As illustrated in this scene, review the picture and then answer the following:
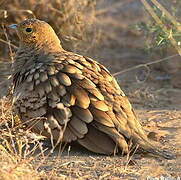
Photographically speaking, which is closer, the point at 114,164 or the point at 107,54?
the point at 114,164

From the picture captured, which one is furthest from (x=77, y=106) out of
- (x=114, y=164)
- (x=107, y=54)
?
(x=107, y=54)

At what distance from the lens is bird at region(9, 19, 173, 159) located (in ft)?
13.3

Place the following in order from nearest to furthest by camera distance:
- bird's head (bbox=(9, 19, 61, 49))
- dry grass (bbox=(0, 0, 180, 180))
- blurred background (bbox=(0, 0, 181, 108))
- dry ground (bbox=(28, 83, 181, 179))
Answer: dry grass (bbox=(0, 0, 180, 180)), dry ground (bbox=(28, 83, 181, 179)), bird's head (bbox=(9, 19, 61, 49)), blurred background (bbox=(0, 0, 181, 108))

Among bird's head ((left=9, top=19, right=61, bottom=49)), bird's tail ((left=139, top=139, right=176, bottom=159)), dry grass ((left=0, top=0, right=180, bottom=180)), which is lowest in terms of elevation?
bird's tail ((left=139, top=139, right=176, bottom=159))

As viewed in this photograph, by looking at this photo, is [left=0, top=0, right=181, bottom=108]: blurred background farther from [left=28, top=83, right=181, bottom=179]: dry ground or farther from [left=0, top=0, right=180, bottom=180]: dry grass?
[left=28, top=83, right=181, bottom=179]: dry ground

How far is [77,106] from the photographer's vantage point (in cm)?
412

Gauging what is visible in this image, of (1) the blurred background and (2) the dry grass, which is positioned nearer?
(2) the dry grass

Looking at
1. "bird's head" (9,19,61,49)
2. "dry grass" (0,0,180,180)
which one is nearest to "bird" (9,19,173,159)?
"dry grass" (0,0,180,180)

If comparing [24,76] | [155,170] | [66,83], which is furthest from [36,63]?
[155,170]

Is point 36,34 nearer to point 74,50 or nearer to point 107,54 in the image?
point 74,50

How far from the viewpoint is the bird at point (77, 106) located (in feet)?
13.3

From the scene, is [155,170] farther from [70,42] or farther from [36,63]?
[70,42]

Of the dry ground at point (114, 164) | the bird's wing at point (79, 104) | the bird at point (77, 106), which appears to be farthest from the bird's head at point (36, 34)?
the dry ground at point (114, 164)

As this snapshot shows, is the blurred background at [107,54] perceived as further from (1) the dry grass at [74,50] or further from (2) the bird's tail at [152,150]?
(2) the bird's tail at [152,150]
